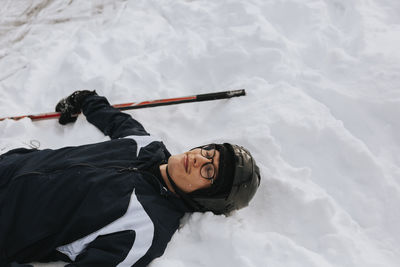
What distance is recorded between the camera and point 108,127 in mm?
2857

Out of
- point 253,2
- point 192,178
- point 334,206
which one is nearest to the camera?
point 192,178

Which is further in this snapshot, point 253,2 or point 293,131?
point 253,2

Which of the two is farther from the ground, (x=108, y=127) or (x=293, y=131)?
(x=108, y=127)

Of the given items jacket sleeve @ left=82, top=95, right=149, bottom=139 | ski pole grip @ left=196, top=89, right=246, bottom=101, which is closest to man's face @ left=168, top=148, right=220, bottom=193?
jacket sleeve @ left=82, top=95, right=149, bottom=139

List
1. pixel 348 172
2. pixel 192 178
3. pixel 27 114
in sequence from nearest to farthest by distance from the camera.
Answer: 1. pixel 192 178
2. pixel 348 172
3. pixel 27 114

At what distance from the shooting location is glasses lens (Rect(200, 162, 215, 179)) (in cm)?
213

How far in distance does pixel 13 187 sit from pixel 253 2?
3650 mm

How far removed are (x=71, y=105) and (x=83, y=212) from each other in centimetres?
150

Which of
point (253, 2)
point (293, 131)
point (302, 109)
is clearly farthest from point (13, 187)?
point (253, 2)

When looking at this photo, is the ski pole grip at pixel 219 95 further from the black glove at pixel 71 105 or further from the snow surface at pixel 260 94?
the black glove at pixel 71 105

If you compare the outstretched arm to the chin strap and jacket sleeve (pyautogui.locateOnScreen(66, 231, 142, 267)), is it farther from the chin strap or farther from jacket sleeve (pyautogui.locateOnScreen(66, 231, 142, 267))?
jacket sleeve (pyautogui.locateOnScreen(66, 231, 142, 267))

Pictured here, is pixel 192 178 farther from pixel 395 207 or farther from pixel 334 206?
pixel 395 207

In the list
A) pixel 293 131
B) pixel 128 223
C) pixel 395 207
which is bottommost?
pixel 395 207

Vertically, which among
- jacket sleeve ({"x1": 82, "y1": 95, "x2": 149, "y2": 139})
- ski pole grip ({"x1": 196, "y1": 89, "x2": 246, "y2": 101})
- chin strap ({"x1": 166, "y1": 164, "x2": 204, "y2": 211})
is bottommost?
chin strap ({"x1": 166, "y1": 164, "x2": 204, "y2": 211})
